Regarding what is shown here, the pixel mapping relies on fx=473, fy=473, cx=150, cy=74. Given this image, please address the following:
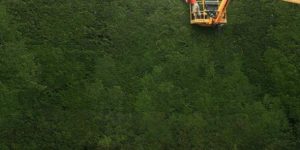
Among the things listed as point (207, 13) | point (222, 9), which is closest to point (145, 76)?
point (207, 13)

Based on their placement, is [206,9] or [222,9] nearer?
[222,9]

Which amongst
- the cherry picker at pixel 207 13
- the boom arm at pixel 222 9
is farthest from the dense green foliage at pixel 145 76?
the boom arm at pixel 222 9

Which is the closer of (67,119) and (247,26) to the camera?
(67,119)

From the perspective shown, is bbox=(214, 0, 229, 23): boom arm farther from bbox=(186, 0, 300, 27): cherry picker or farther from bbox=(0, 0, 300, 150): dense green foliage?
bbox=(0, 0, 300, 150): dense green foliage

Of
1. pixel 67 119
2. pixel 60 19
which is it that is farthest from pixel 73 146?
pixel 60 19

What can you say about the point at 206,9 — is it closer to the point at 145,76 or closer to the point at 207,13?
the point at 207,13

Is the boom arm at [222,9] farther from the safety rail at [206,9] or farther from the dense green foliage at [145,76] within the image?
the dense green foliage at [145,76]

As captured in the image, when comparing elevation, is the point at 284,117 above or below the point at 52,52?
below

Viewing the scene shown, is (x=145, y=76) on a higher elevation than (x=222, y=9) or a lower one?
lower

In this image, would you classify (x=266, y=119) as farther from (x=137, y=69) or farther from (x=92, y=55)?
(x=92, y=55)
